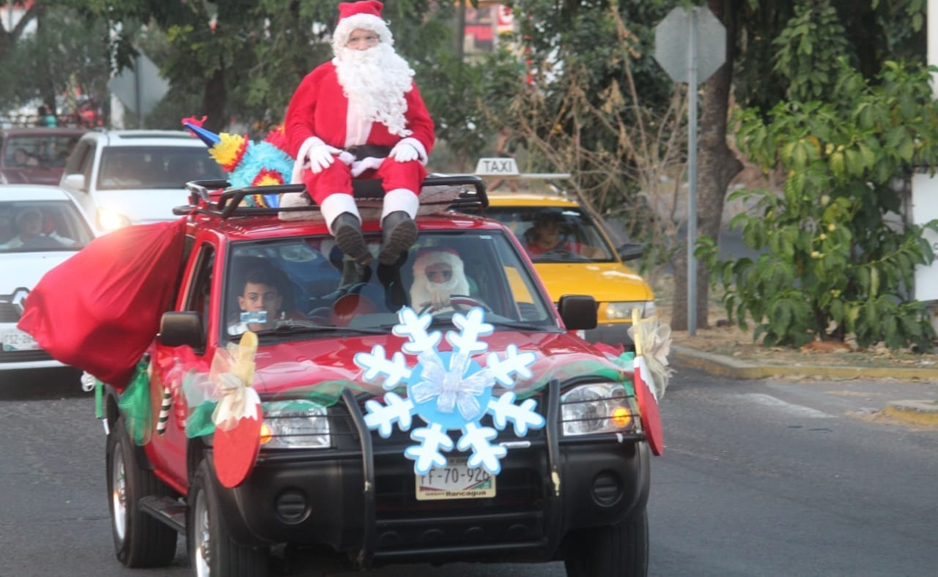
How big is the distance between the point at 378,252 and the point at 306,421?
1393 millimetres

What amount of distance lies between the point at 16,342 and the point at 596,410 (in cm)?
851

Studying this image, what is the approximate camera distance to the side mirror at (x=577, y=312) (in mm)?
7148

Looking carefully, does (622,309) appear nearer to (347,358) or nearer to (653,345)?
(653,345)

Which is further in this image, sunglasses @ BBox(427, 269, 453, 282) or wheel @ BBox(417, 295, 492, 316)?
sunglasses @ BBox(427, 269, 453, 282)

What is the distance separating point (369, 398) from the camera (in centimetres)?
583

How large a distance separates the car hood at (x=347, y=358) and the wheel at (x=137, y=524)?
4.66ft

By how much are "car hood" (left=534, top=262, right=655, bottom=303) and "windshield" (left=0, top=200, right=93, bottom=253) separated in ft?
14.2

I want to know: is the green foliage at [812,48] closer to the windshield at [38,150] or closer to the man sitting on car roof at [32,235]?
the man sitting on car roof at [32,235]

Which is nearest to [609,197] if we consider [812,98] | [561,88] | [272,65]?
[561,88]

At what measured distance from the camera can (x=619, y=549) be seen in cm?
626

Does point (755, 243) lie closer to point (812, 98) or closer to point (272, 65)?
point (812, 98)

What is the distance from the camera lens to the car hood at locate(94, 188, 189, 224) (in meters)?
18.4

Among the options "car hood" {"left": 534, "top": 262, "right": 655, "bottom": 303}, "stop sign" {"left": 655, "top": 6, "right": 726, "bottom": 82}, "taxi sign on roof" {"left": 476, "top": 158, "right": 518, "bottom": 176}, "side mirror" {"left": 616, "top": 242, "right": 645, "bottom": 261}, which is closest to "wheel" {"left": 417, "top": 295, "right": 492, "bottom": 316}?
"car hood" {"left": 534, "top": 262, "right": 655, "bottom": 303}

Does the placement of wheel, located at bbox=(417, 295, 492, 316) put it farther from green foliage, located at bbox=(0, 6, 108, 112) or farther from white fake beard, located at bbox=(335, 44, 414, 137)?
green foliage, located at bbox=(0, 6, 108, 112)
